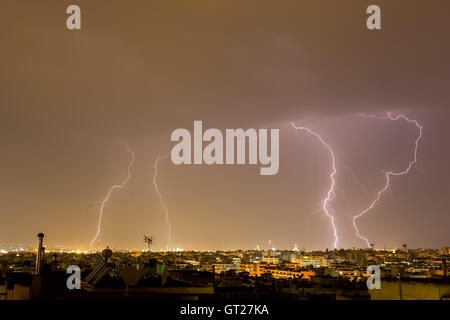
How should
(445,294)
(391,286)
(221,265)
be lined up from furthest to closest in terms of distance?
(221,265), (391,286), (445,294)

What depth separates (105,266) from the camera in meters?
12.9
